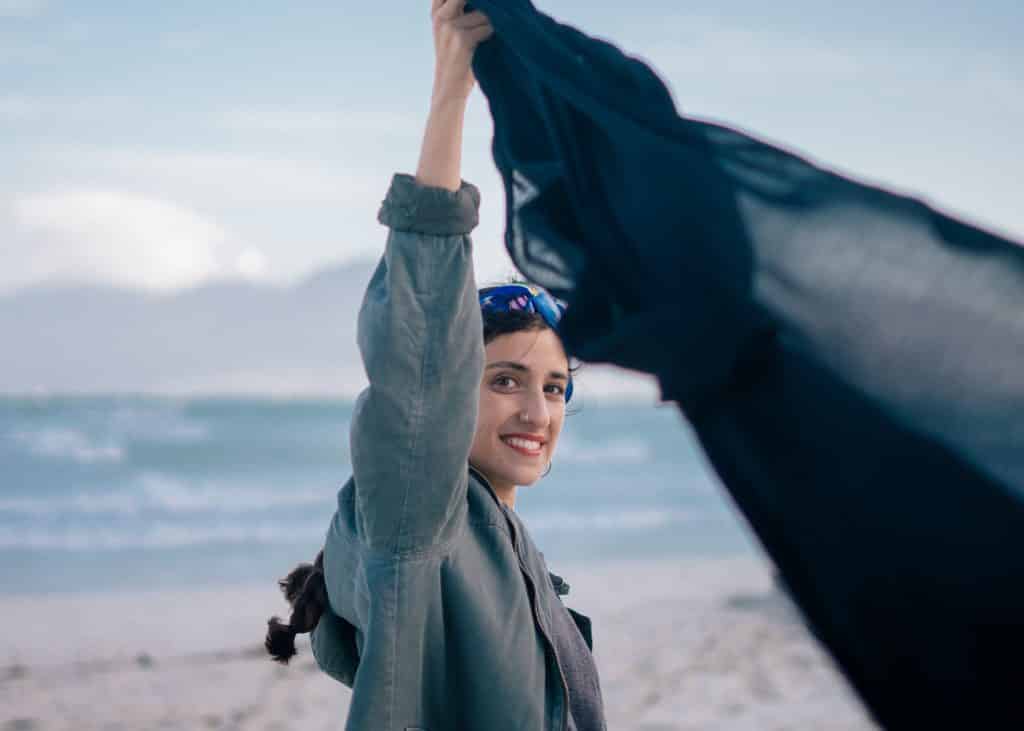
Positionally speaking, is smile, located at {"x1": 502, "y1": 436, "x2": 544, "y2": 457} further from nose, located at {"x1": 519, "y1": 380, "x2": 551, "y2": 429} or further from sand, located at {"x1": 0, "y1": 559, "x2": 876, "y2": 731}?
sand, located at {"x1": 0, "y1": 559, "x2": 876, "y2": 731}

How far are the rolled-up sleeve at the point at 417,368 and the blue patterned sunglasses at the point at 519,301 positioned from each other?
482 mm

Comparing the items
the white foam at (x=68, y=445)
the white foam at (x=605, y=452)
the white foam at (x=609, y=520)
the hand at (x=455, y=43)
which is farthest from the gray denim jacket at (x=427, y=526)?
the white foam at (x=605, y=452)

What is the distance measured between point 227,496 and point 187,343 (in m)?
49.2

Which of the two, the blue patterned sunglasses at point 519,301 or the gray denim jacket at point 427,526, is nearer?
the gray denim jacket at point 427,526

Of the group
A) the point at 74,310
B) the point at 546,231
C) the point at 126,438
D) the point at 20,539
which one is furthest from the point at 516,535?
the point at 74,310

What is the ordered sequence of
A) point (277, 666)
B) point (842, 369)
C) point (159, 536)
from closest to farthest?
point (842, 369) → point (277, 666) → point (159, 536)

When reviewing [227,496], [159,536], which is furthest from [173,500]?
[159,536]

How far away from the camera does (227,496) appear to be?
17234 millimetres

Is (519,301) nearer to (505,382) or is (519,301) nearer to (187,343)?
(505,382)

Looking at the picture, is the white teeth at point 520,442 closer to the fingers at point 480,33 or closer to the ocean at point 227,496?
the fingers at point 480,33

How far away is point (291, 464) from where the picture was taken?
21172 mm

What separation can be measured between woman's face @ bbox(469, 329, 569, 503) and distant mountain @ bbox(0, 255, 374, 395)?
3577 cm

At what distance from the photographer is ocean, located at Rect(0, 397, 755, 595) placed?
1175cm

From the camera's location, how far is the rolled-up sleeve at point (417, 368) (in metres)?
1.30
